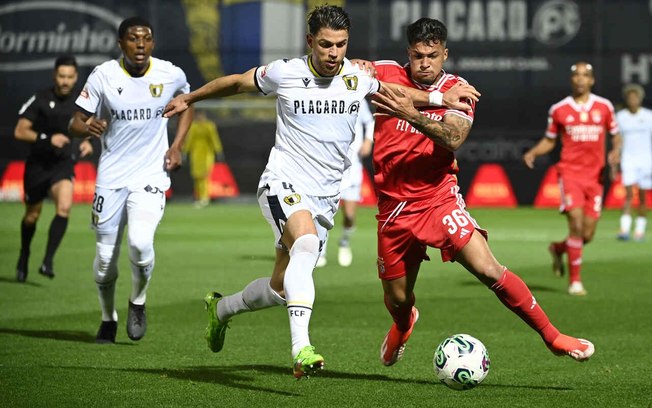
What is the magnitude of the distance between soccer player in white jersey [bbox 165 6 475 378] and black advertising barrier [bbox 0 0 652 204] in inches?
901

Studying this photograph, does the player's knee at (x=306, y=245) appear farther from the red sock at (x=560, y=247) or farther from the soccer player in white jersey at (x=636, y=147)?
the soccer player in white jersey at (x=636, y=147)

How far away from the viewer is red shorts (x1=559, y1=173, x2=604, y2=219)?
14.1 meters

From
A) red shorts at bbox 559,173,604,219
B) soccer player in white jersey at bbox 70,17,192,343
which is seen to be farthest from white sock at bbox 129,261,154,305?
red shorts at bbox 559,173,604,219

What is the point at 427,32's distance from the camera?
816 centimetres

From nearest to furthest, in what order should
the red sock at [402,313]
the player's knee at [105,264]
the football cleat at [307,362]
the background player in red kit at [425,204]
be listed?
the football cleat at [307,362] < the background player in red kit at [425,204] < the red sock at [402,313] < the player's knee at [105,264]

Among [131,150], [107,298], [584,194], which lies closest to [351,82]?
[131,150]

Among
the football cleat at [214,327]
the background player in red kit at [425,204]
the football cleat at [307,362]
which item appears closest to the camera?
the football cleat at [307,362]

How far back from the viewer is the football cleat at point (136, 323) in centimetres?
983

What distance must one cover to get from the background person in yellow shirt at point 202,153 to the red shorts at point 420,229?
22950 millimetres

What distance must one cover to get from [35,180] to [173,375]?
6.83 m

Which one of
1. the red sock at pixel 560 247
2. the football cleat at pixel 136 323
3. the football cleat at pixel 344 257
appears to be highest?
the football cleat at pixel 136 323

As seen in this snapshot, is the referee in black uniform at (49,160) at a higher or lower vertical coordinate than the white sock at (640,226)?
higher

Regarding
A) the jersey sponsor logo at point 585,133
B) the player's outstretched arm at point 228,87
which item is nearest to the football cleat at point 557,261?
the jersey sponsor logo at point 585,133

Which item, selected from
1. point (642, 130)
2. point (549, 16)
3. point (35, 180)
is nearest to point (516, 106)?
point (549, 16)
